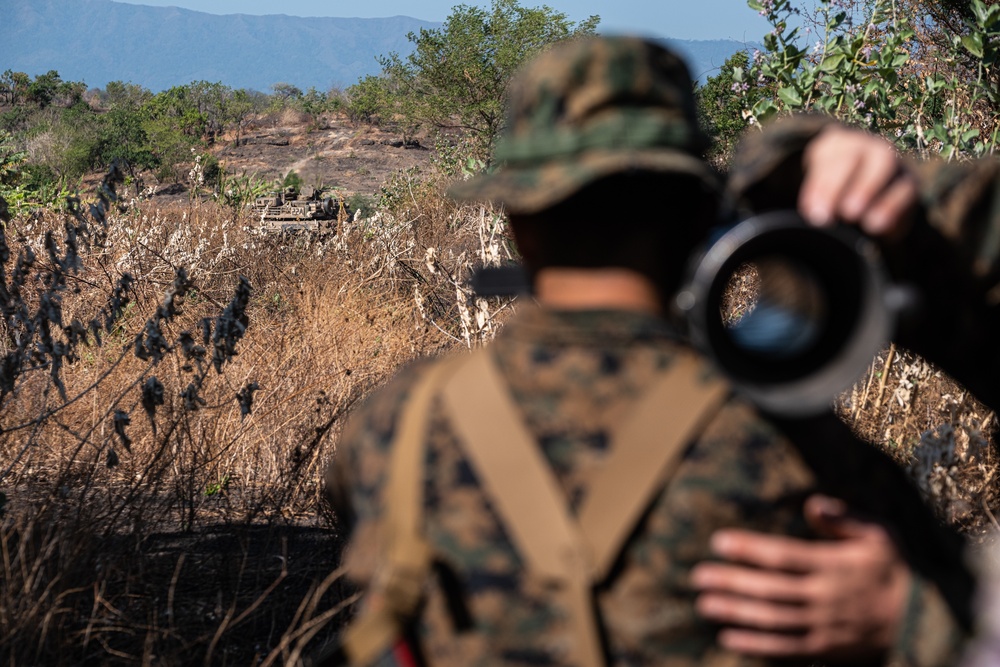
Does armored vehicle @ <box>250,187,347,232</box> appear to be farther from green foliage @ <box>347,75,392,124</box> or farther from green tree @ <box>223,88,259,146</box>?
green foliage @ <box>347,75,392,124</box>

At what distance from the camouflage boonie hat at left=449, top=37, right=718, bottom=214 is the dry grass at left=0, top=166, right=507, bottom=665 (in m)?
1.45

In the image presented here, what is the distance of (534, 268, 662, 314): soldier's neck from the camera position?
1.28m

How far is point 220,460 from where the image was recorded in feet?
16.9

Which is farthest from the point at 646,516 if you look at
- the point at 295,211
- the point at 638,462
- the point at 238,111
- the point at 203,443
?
the point at 238,111

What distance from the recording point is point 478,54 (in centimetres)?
2108

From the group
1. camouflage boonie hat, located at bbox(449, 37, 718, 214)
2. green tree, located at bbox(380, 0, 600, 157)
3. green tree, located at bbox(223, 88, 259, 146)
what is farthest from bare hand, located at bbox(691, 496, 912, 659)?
green tree, located at bbox(223, 88, 259, 146)

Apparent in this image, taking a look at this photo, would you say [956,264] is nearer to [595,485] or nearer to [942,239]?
[942,239]

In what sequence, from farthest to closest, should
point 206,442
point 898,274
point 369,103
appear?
point 369,103
point 206,442
point 898,274

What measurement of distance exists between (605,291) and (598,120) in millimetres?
200

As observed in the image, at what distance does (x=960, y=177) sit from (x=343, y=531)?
3.24 meters

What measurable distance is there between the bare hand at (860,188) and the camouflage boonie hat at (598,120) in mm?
127

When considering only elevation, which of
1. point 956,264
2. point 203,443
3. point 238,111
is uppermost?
point 238,111

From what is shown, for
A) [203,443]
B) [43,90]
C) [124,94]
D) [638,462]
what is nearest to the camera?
[638,462]

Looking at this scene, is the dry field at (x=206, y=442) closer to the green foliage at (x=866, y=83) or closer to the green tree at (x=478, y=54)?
the green foliage at (x=866, y=83)
